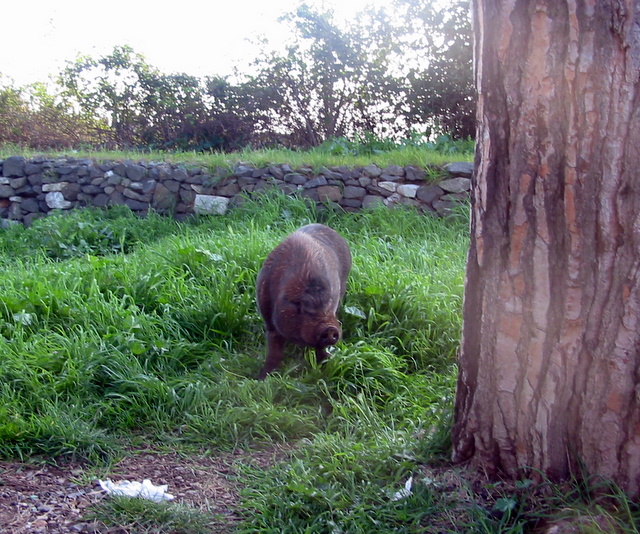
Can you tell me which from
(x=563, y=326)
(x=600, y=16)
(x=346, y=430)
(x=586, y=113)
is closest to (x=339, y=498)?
(x=346, y=430)

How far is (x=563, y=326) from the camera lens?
2260 mm

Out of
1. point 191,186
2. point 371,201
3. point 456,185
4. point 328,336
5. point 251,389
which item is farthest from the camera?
point 191,186

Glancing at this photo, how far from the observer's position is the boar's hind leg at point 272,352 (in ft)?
13.2

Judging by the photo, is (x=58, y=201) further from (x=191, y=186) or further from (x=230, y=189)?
(x=230, y=189)

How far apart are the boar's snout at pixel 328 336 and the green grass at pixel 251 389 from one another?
237 millimetres

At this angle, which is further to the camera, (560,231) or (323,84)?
(323,84)

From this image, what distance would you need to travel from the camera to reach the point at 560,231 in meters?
2.22

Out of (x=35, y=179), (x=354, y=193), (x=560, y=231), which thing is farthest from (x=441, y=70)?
(x=560, y=231)

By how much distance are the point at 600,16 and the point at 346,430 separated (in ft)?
7.60

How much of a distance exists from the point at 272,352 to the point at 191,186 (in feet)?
18.5

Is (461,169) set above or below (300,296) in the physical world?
above

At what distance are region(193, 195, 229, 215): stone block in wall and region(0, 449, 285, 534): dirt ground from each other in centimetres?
560

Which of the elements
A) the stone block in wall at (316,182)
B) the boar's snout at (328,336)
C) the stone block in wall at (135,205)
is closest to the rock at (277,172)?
the stone block in wall at (316,182)

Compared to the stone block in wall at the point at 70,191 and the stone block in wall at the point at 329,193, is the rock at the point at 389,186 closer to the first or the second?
the stone block in wall at the point at 329,193
